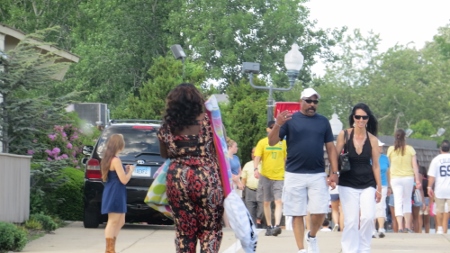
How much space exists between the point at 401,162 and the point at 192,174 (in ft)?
39.8

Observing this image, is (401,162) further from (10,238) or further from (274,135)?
(10,238)

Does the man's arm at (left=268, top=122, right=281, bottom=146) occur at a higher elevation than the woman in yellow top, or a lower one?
higher

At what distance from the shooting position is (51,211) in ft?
60.3

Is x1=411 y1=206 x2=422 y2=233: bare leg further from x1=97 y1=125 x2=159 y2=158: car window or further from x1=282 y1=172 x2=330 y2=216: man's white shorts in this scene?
x1=282 y1=172 x2=330 y2=216: man's white shorts

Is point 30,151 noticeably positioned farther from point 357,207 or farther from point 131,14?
point 131,14

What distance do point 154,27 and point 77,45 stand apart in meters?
4.02

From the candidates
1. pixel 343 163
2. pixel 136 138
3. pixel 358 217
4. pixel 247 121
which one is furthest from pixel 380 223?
pixel 247 121

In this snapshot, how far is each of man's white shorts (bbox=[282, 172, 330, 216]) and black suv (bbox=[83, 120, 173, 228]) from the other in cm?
564

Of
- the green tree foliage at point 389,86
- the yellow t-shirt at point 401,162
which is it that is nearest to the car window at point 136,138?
the yellow t-shirt at point 401,162

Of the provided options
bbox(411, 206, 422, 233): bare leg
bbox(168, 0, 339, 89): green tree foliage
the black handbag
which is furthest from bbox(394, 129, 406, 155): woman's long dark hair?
bbox(168, 0, 339, 89): green tree foliage

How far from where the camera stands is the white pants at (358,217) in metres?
11.8

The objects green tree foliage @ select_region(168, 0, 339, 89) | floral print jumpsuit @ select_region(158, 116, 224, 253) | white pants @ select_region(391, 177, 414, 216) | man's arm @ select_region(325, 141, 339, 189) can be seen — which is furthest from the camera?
green tree foliage @ select_region(168, 0, 339, 89)

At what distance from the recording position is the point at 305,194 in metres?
11.9

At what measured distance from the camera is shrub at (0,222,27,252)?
12.9m
